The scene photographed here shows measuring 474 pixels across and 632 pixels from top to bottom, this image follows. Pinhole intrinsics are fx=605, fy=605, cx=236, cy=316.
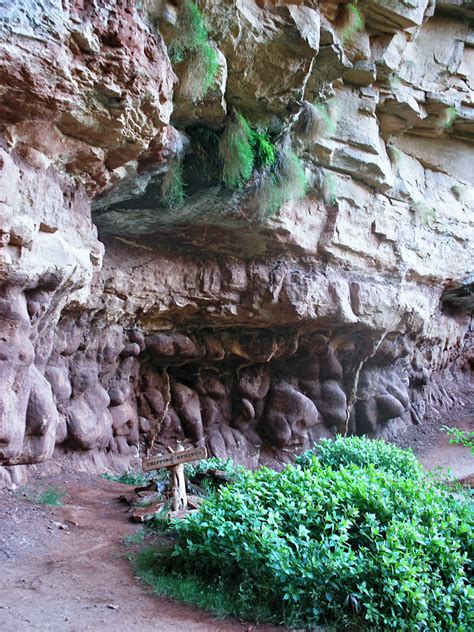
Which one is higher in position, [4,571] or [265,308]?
[265,308]

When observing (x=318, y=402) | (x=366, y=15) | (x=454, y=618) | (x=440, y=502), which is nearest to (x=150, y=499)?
(x=440, y=502)

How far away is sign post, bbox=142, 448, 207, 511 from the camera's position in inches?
250

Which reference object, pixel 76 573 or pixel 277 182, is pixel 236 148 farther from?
pixel 76 573

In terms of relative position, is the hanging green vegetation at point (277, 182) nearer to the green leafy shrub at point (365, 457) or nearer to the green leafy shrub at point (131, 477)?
the green leafy shrub at point (365, 457)

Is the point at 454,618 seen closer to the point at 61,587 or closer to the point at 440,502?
the point at 440,502

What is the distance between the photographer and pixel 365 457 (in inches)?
348

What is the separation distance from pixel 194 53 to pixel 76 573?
15.7 feet

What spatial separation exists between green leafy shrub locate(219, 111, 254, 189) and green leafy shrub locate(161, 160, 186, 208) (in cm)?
53

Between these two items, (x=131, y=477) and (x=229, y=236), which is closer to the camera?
(x=131, y=477)

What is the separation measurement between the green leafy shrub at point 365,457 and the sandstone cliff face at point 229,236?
232 centimetres

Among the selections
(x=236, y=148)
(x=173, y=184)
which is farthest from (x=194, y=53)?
(x=173, y=184)

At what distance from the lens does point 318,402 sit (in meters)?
12.5

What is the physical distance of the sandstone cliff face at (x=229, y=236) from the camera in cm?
471

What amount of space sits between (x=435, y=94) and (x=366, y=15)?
3.50 m
